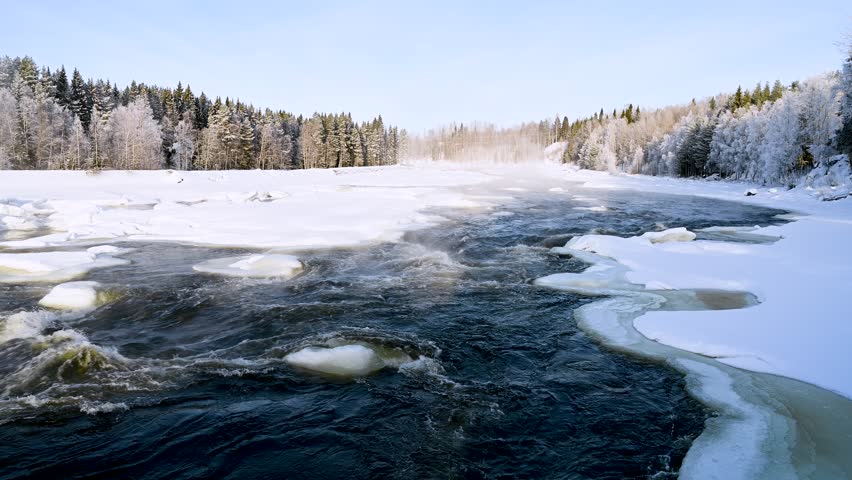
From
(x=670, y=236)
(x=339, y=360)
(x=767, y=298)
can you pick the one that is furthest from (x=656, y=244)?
(x=339, y=360)

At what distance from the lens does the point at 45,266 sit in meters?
13.0

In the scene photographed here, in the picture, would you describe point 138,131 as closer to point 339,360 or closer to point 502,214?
point 502,214

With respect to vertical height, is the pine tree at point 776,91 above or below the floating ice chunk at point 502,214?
above

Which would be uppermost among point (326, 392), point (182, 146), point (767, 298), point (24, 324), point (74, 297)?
point (182, 146)

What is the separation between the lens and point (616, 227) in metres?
24.6

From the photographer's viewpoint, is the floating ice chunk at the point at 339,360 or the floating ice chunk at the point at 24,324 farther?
the floating ice chunk at the point at 24,324

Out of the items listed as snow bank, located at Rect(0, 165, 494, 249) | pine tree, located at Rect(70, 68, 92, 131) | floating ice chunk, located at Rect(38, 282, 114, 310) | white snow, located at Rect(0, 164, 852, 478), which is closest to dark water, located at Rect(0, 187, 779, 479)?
floating ice chunk, located at Rect(38, 282, 114, 310)

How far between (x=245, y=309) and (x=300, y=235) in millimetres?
9100

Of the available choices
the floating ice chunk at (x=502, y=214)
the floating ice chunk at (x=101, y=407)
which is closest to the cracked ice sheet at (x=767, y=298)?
the floating ice chunk at (x=101, y=407)

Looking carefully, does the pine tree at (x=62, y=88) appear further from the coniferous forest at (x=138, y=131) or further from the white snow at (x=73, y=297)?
the white snow at (x=73, y=297)

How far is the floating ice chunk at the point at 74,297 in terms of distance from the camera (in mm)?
10305

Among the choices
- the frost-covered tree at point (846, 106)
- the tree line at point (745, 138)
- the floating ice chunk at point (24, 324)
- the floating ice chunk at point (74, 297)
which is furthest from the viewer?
the tree line at point (745, 138)

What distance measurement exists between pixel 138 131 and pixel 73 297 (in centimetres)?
5518

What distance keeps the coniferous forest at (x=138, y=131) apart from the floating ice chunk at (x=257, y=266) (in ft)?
157
